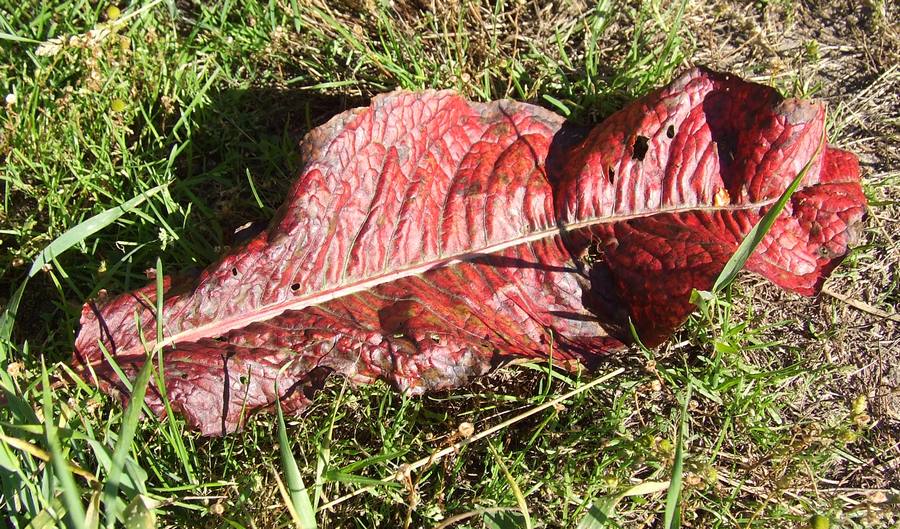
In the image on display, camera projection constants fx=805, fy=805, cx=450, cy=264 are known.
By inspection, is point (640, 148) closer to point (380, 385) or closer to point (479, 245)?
point (479, 245)

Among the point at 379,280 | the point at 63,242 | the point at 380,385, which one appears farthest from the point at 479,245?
the point at 63,242

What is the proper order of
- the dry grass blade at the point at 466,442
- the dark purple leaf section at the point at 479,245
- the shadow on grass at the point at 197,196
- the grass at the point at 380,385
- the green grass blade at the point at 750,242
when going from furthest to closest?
the shadow on grass at the point at 197,196 → the grass at the point at 380,385 → the dry grass blade at the point at 466,442 → the dark purple leaf section at the point at 479,245 → the green grass blade at the point at 750,242

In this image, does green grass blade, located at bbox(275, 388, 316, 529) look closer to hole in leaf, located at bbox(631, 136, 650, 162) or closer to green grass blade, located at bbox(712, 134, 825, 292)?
green grass blade, located at bbox(712, 134, 825, 292)

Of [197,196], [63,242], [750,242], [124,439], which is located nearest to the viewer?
[124,439]

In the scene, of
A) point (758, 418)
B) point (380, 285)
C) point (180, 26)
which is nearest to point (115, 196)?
point (180, 26)

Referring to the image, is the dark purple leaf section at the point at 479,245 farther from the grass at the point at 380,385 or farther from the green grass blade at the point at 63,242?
the green grass blade at the point at 63,242

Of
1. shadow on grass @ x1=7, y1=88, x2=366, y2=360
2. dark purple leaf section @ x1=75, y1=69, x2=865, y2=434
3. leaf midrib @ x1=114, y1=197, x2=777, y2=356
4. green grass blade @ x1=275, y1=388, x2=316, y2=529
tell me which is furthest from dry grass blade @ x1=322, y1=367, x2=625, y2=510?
shadow on grass @ x1=7, y1=88, x2=366, y2=360

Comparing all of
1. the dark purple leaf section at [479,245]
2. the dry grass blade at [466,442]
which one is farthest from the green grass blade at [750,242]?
the dry grass blade at [466,442]

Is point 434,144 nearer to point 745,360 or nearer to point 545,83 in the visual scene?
point 545,83
